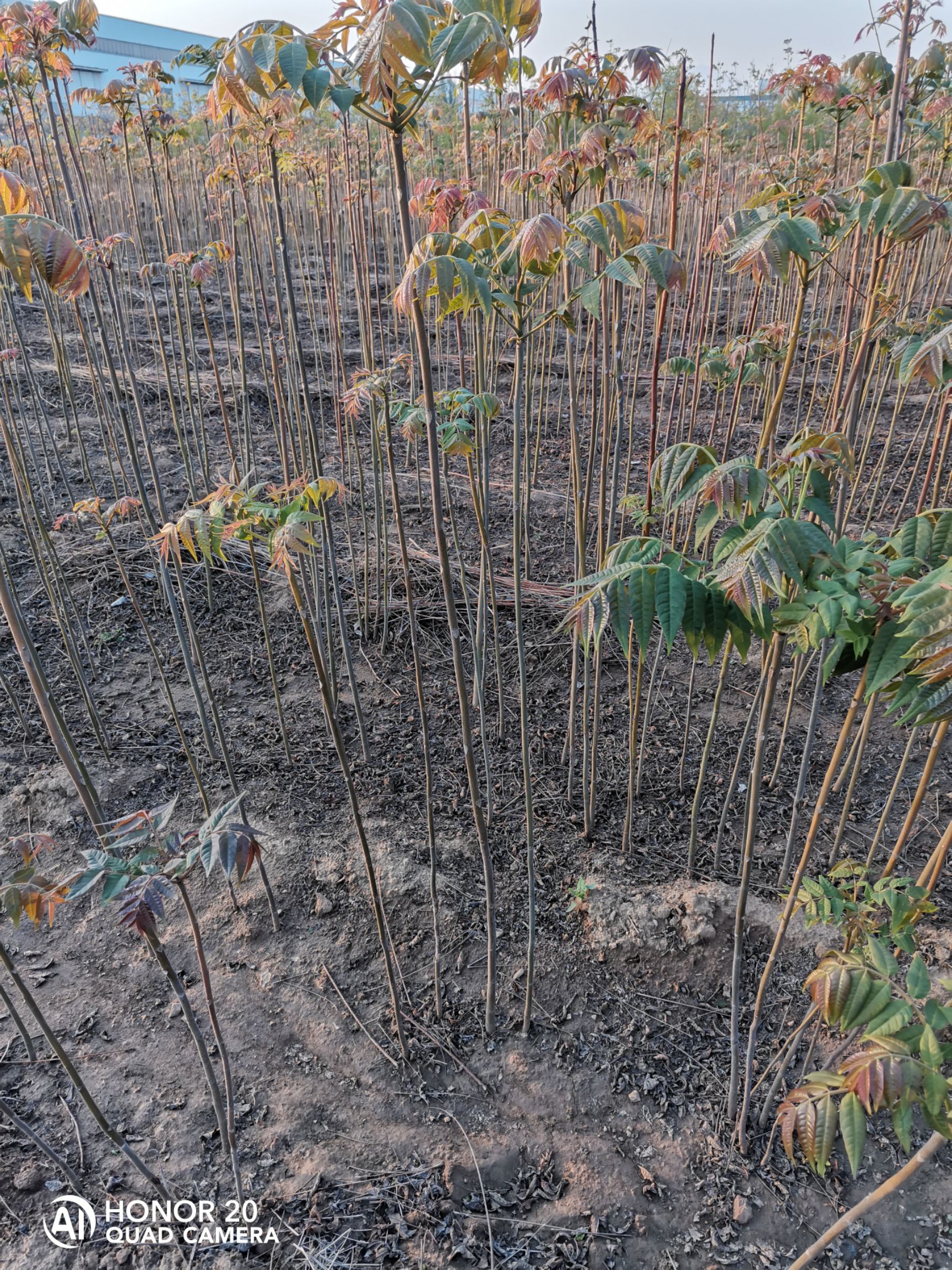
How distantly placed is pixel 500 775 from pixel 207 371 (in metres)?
5.31

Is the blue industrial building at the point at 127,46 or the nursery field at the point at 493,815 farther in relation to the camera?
the blue industrial building at the point at 127,46

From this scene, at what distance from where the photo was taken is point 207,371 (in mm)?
6414

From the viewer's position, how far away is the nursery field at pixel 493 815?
108 centimetres

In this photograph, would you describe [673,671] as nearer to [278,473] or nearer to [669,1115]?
[669,1115]

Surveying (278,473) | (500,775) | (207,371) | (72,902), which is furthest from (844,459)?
(207,371)
